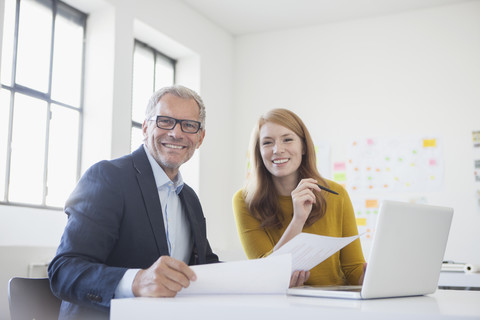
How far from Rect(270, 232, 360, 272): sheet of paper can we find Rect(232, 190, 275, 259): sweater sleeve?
1.75ft

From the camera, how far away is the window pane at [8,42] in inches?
133

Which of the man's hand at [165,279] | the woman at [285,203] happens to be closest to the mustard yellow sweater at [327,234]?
the woman at [285,203]

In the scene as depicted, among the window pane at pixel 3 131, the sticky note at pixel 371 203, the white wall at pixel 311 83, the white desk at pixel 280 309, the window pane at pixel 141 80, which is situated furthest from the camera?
the sticky note at pixel 371 203

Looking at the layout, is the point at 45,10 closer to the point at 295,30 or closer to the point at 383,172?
the point at 295,30

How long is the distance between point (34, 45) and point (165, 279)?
119 inches

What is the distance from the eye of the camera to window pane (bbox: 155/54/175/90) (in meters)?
4.81

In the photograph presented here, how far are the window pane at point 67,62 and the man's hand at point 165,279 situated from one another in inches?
117

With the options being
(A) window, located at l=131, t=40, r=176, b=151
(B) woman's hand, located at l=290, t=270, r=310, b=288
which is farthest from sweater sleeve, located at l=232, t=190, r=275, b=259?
(A) window, located at l=131, t=40, r=176, b=151

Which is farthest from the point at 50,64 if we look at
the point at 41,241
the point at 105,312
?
the point at 105,312

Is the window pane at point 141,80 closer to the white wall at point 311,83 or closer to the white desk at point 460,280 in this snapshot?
the white wall at point 311,83

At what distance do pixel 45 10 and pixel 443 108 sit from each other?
3288 millimetres

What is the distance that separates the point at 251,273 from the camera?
1121 millimetres

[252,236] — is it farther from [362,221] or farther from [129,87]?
[362,221]

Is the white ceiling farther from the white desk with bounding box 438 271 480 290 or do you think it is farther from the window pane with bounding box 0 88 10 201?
the white desk with bounding box 438 271 480 290
